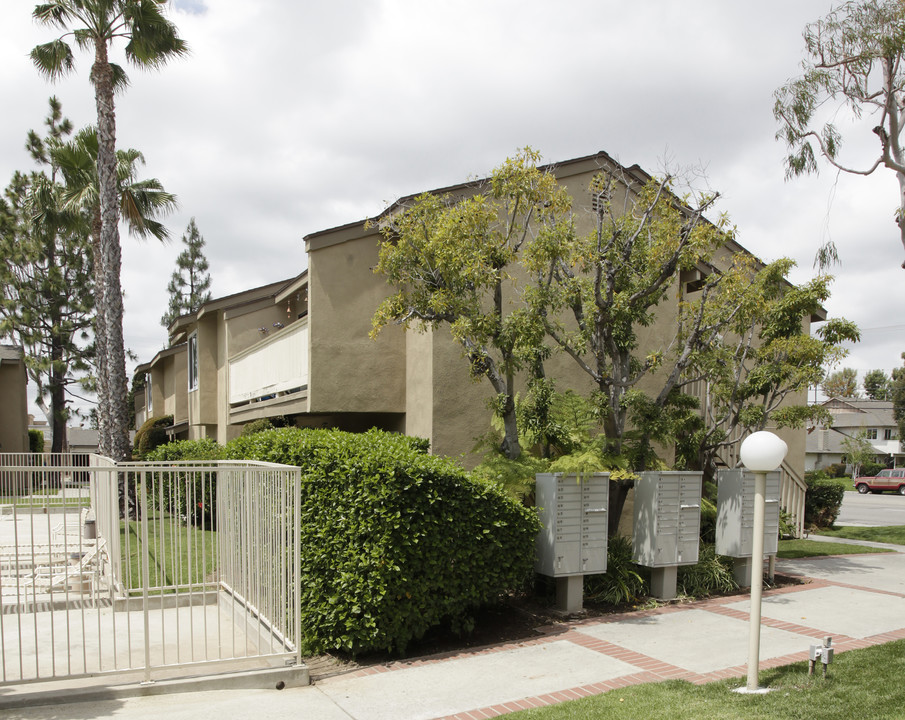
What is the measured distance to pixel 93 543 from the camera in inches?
364

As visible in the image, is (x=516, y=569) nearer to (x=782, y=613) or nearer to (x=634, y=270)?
(x=782, y=613)

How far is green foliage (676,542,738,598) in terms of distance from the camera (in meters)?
9.96

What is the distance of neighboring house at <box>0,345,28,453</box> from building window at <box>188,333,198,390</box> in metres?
11.3

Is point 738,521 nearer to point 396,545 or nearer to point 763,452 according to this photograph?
point 763,452

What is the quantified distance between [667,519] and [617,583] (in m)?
1.07

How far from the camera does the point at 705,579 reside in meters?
10.1

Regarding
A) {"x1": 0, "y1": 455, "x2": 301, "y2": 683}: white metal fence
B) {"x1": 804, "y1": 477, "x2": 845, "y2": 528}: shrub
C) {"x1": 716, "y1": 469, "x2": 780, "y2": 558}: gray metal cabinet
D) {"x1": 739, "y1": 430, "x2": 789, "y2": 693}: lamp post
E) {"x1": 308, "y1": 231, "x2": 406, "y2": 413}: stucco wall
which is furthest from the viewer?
{"x1": 804, "y1": 477, "x2": 845, "y2": 528}: shrub

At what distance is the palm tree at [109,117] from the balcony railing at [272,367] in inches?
102

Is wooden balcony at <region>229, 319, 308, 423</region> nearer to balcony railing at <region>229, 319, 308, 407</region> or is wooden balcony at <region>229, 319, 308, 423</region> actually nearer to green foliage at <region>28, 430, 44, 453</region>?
balcony railing at <region>229, 319, 308, 407</region>

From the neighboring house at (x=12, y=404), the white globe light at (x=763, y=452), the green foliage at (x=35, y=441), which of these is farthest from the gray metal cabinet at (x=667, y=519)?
the green foliage at (x=35, y=441)

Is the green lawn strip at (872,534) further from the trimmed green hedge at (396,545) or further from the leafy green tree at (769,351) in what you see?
the trimmed green hedge at (396,545)

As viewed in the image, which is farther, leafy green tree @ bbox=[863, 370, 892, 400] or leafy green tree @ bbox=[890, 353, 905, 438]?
leafy green tree @ bbox=[863, 370, 892, 400]

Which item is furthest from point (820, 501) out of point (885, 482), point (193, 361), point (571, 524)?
point (885, 482)

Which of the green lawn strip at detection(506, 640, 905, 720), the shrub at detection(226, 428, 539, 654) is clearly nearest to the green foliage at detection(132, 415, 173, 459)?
the shrub at detection(226, 428, 539, 654)
